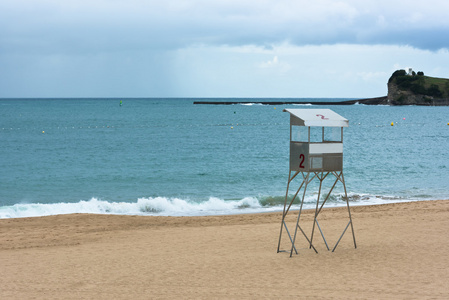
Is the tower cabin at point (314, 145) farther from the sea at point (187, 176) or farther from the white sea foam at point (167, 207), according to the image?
the sea at point (187, 176)

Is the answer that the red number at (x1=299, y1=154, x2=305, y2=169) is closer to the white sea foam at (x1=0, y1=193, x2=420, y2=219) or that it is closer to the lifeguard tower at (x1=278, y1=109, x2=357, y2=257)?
the lifeguard tower at (x1=278, y1=109, x2=357, y2=257)

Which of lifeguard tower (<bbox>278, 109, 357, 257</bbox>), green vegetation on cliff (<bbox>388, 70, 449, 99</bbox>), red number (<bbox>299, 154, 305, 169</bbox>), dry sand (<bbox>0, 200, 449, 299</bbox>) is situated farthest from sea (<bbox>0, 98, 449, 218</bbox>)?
green vegetation on cliff (<bbox>388, 70, 449, 99</bbox>)

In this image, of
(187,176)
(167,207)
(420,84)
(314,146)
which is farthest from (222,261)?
(420,84)

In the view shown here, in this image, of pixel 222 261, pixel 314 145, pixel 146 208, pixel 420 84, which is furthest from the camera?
pixel 420 84

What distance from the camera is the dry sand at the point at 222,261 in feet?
29.0

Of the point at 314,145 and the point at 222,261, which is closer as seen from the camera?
the point at 314,145

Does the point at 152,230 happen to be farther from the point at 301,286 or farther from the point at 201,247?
the point at 301,286

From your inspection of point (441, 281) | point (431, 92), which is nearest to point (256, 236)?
point (441, 281)

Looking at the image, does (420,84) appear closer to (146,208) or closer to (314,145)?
(146,208)

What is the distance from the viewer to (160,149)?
46.8 metres

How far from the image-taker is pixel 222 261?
1077cm

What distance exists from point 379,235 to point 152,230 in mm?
6295

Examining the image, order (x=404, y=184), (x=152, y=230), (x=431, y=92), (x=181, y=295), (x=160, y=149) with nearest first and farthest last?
1. (x=181, y=295)
2. (x=152, y=230)
3. (x=404, y=184)
4. (x=160, y=149)
5. (x=431, y=92)

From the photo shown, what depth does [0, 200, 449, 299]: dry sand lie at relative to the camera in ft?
29.0
